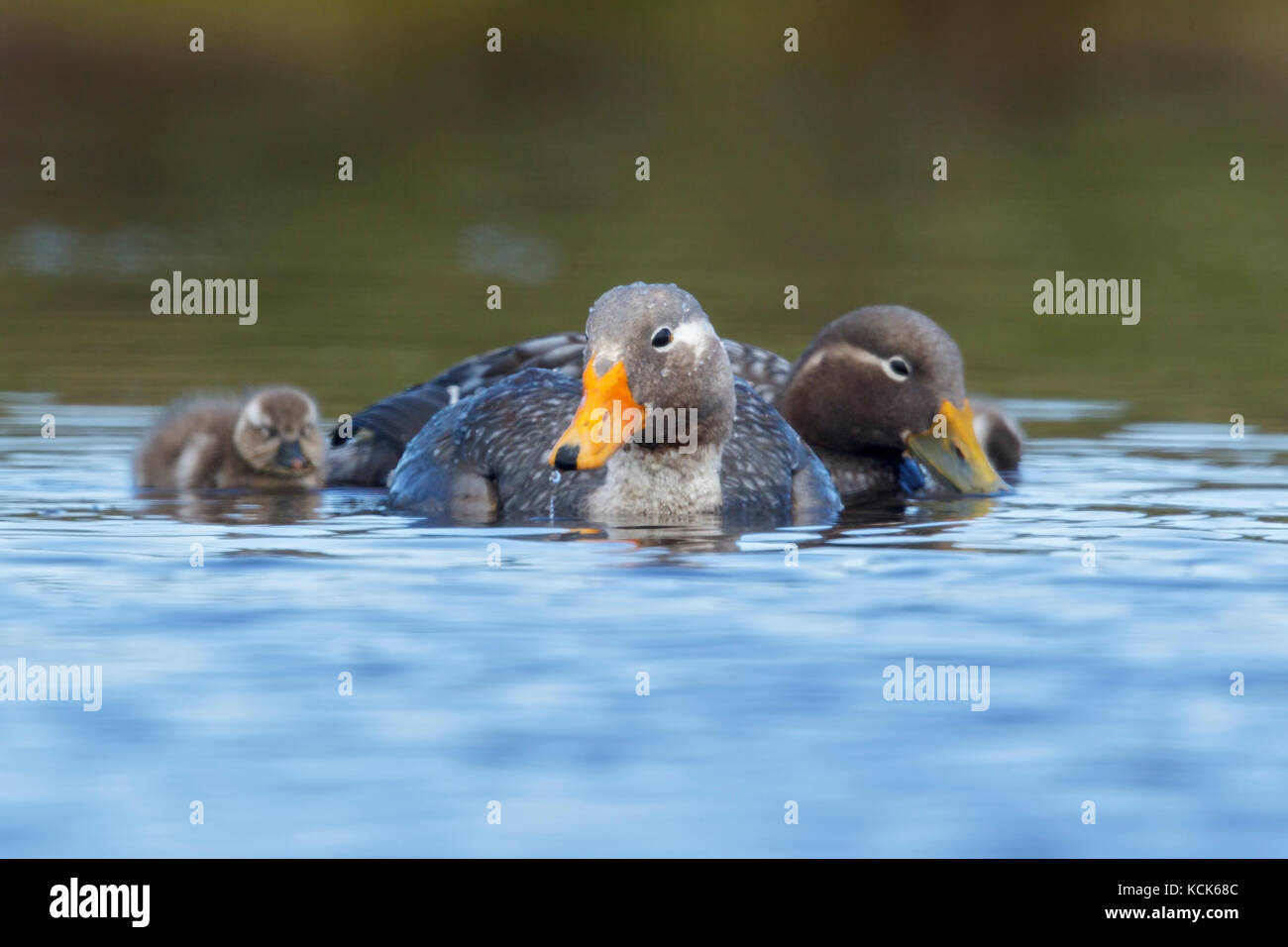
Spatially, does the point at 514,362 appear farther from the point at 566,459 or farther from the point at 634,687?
the point at 634,687

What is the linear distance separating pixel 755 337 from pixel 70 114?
48.1 ft

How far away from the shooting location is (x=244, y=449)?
9664 mm

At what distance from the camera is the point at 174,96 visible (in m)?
28.5

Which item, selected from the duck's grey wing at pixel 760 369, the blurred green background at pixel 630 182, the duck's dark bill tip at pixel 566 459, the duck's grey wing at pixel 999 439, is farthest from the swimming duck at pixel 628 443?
the blurred green background at pixel 630 182

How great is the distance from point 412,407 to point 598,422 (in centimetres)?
261

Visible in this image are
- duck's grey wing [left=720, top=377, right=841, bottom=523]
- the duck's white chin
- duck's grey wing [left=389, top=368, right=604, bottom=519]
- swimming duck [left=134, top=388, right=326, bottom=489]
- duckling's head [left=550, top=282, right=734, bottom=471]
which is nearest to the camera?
duckling's head [left=550, top=282, right=734, bottom=471]

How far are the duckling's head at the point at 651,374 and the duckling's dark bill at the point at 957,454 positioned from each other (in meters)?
1.77

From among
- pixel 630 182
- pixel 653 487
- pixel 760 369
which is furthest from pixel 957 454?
pixel 630 182

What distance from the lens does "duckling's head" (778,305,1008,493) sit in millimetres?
9500

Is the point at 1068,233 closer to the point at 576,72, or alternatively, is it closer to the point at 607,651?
the point at 576,72

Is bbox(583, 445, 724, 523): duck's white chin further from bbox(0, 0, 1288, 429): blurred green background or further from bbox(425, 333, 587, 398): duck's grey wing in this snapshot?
bbox(0, 0, 1288, 429): blurred green background

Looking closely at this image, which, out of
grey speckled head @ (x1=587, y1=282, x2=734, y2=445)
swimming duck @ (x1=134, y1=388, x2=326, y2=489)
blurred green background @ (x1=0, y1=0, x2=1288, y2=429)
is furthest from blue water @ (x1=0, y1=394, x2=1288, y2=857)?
blurred green background @ (x1=0, y1=0, x2=1288, y2=429)

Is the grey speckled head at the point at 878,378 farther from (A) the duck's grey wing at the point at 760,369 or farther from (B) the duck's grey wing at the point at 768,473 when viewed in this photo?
(B) the duck's grey wing at the point at 768,473

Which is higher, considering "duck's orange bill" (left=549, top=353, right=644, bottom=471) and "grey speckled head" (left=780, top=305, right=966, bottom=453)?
"grey speckled head" (left=780, top=305, right=966, bottom=453)
